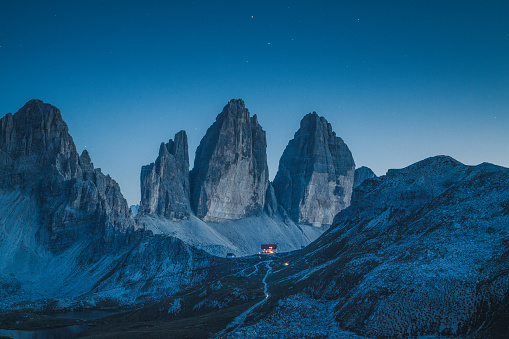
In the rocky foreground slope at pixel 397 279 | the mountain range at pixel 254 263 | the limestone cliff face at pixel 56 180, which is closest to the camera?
the rocky foreground slope at pixel 397 279

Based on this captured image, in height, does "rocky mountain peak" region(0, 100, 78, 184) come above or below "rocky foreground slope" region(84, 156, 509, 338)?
above

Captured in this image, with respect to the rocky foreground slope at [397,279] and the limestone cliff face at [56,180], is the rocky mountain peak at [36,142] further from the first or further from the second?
the rocky foreground slope at [397,279]

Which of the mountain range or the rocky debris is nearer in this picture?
the rocky debris

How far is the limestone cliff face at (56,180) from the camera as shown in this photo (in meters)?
167

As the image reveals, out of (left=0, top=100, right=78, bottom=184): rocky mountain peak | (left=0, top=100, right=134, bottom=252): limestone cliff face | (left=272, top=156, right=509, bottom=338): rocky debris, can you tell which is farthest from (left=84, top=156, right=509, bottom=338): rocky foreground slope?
(left=0, top=100, right=78, bottom=184): rocky mountain peak

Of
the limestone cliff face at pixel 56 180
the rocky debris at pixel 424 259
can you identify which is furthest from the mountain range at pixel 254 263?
the limestone cliff face at pixel 56 180

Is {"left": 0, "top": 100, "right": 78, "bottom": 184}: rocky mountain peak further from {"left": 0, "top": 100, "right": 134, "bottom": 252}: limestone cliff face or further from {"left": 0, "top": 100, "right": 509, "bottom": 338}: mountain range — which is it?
{"left": 0, "top": 100, "right": 509, "bottom": 338}: mountain range

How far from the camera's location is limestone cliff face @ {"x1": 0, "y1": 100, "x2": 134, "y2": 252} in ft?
547

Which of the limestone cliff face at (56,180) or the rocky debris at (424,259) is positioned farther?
the limestone cliff face at (56,180)

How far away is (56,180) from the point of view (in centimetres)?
17662

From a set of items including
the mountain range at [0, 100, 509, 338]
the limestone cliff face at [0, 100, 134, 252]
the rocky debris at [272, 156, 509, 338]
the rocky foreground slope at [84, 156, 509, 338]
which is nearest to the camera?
the rocky debris at [272, 156, 509, 338]

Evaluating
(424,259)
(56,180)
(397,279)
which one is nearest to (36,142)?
(56,180)

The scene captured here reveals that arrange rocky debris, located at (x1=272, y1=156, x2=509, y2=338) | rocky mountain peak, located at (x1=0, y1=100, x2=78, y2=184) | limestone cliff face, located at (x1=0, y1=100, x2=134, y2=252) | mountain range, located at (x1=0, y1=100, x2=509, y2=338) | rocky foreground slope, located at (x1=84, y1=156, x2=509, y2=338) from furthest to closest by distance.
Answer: rocky mountain peak, located at (x1=0, y1=100, x2=78, y2=184) < limestone cliff face, located at (x1=0, y1=100, x2=134, y2=252) < mountain range, located at (x1=0, y1=100, x2=509, y2=338) < rocky foreground slope, located at (x1=84, y1=156, x2=509, y2=338) < rocky debris, located at (x1=272, y1=156, x2=509, y2=338)

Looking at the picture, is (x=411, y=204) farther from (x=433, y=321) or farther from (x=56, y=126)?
(x=56, y=126)
